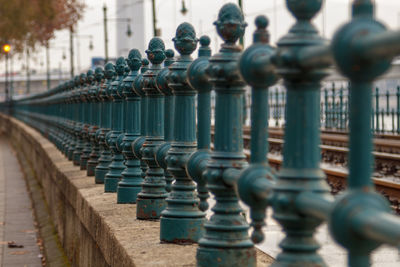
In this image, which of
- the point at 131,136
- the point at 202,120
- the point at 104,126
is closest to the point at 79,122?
the point at 104,126

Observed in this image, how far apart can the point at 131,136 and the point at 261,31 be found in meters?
3.35

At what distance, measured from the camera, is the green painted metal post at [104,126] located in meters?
7.37

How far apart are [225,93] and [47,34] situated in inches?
1942

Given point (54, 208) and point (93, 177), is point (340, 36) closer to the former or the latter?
point (93, 177)

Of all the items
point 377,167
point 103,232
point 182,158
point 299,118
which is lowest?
point 377,167

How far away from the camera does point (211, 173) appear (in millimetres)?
3434

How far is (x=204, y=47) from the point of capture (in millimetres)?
3932

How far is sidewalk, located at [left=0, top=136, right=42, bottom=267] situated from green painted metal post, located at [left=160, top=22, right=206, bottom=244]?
4.00 m

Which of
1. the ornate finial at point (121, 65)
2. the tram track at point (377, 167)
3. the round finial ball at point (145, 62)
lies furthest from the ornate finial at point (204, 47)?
the tram track at point (377, 167)

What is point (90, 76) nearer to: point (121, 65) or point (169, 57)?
point (121, 65)

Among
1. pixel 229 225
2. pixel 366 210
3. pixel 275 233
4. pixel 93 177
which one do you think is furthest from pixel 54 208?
pixel 366 210


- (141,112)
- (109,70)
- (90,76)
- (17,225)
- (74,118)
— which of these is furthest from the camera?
(74,118)

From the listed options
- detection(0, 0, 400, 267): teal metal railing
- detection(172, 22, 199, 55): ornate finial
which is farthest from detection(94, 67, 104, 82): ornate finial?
detection(172, 22, 199, 55): ornate finial

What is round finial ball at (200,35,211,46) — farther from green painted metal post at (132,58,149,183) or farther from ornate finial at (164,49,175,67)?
green painted metal post at (132,58,149,183)
